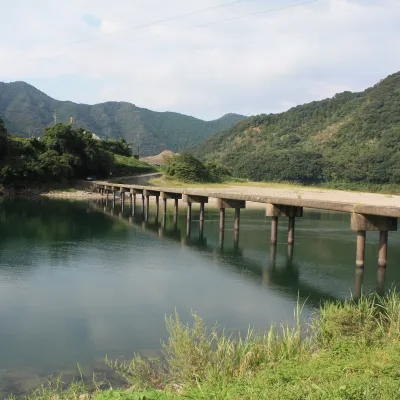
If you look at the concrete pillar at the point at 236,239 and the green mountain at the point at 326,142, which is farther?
the green mountain at the point at 326,142

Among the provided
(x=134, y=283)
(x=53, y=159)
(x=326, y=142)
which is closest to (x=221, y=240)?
(x=134, y=283)

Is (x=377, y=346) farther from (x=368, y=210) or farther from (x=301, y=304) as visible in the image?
(x=368, y=210)

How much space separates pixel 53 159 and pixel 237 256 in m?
44.7

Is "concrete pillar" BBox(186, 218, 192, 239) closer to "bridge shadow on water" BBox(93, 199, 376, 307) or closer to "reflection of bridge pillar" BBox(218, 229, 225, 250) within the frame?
"bridge shadow on water" BBox(93, 199, 376, 307)

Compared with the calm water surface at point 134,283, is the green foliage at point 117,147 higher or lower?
higher

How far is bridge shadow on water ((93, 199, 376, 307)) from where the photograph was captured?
1600 centimetres

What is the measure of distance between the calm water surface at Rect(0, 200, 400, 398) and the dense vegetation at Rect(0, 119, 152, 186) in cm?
2902

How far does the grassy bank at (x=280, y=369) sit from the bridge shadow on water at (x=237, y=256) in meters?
5.25

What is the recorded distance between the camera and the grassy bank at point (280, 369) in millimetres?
5949

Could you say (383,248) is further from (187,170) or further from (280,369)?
(187,170)

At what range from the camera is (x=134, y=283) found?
16.7 metres

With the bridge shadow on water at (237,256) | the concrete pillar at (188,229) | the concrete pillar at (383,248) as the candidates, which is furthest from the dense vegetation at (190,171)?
the concrete pillar at (383,248)

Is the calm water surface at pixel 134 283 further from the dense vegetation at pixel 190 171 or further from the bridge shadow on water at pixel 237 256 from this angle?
the dense vegetation at pixel 190 171

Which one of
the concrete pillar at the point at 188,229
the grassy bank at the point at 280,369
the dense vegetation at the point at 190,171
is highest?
the dense vegetation at the point at 190,171
